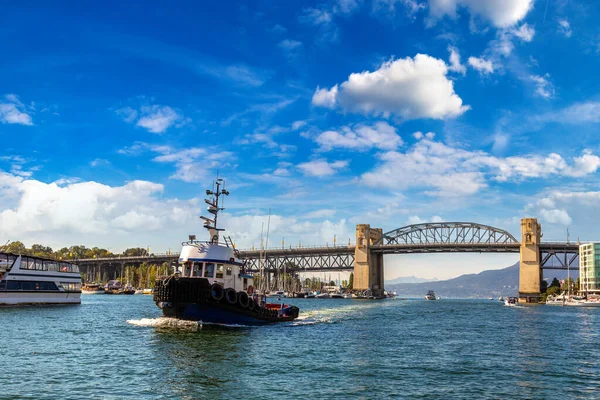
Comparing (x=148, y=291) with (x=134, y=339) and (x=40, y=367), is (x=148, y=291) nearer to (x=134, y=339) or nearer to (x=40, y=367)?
(x=134, y=339)

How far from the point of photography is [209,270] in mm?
47094

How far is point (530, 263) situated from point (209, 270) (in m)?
149

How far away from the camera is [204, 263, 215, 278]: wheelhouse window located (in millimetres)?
46838

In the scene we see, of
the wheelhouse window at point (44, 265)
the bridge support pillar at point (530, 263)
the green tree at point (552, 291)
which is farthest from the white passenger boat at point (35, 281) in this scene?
the green tree at point (552, 291)

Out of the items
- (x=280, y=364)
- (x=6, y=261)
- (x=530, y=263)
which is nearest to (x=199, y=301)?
(x=280, y=364)

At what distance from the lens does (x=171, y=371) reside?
87.8 feet

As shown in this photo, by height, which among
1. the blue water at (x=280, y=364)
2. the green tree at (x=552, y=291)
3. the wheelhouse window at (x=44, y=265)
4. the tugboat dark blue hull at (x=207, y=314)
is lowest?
the green tree at (x=552, y=291)

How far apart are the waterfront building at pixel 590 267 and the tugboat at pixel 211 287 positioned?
137m

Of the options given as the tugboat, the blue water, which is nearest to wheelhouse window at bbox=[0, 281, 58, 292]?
the blue water

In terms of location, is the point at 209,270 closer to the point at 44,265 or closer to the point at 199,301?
the point at 199,301

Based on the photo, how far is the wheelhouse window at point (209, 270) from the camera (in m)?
46.8

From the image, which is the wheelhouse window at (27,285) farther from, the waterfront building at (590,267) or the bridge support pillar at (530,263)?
the waterfront building at (590,267)

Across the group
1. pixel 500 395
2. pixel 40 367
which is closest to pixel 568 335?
pixel 500 395

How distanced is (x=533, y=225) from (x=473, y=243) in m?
26.0
